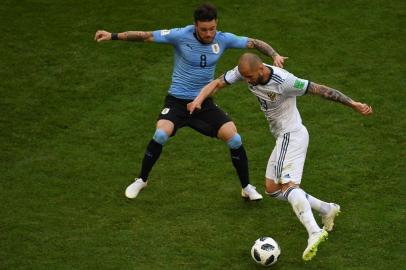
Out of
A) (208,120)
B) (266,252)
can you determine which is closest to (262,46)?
(208,120)

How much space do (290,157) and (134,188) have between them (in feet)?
8.46

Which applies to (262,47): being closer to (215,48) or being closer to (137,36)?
(215,48)

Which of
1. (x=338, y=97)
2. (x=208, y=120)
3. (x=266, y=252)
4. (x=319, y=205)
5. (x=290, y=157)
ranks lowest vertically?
(x=266, y=252)

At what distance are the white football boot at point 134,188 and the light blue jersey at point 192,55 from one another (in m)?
1.38

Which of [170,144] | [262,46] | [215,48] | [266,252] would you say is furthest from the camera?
[170,144]

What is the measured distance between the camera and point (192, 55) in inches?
432

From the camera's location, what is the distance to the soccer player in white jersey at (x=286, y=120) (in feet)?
31.1

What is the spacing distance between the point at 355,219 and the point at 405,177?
1515 millimetres

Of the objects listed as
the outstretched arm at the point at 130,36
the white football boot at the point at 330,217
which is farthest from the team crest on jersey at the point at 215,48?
the white football boot at the point at 330,217

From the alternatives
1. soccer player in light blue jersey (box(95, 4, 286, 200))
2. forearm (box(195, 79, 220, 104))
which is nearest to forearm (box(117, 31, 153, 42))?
soccer player in light blue jersey (box(95, 4, 286, 200))

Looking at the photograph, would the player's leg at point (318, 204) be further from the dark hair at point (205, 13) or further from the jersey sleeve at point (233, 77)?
the dark hair at point (205, 13)

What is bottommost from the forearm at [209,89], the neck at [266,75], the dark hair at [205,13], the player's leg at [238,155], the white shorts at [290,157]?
the player's leg at [238,155]

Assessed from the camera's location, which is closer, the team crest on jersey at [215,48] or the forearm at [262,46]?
the forearm at [262,46]

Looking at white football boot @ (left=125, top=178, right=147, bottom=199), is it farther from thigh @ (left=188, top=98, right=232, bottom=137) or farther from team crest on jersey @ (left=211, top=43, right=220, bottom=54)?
team crest on jersey @ (left=211, top=43, right=220, bottom=54)
